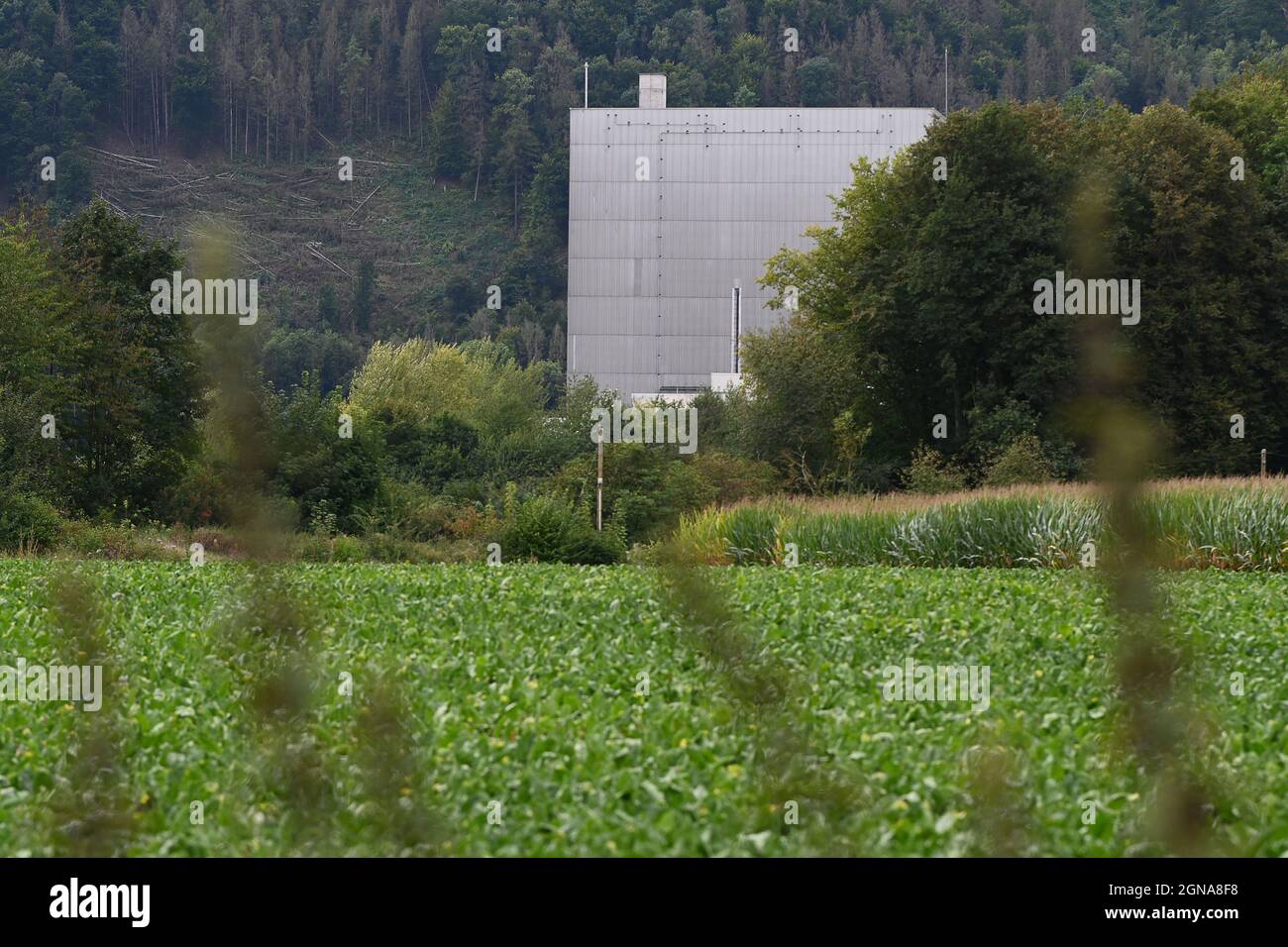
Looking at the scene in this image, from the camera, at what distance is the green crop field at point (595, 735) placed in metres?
2.85

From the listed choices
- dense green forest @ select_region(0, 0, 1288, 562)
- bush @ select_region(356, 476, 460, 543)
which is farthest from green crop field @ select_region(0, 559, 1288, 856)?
bush @ select_region(356, 476, 460, 543)

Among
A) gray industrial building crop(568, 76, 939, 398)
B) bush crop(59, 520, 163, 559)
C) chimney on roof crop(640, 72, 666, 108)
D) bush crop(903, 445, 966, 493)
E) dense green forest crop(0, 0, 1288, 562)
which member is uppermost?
chimney on roof crop(640, 72, 666, 108)

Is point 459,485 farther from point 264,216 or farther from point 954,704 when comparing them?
point 264,216

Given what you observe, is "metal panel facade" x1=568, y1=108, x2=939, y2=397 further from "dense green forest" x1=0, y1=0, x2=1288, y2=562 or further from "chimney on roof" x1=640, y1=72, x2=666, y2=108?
"dense green forest" x1=0, y1=0, x2=1288, y2=562

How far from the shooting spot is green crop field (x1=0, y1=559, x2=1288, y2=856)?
2846 millimetres

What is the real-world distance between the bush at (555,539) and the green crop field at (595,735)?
Answer: 45.4 feet

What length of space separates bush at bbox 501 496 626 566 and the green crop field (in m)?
13.8

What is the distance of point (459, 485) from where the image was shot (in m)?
41.0

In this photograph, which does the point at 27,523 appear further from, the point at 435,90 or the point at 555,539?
the point at 435,90

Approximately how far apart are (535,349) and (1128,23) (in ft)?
170

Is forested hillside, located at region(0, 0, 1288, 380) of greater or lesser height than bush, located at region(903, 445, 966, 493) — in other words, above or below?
above

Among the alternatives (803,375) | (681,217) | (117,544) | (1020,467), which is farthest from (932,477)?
(681,217)

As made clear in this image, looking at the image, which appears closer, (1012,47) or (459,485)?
(459,485)
